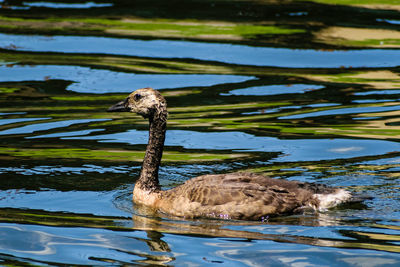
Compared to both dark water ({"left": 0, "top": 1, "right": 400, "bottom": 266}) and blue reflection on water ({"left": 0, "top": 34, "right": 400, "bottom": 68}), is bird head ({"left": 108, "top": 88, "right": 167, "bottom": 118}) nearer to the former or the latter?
dark water ({"left": 0, "top": 1, "right": 400, "bottom": 266})

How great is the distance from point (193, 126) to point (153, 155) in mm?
3717

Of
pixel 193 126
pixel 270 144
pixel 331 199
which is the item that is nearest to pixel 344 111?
pixel 270 144

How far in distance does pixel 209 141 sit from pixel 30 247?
5.73m

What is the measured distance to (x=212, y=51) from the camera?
69.5ft

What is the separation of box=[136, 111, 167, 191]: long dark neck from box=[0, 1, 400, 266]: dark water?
0.46 metres

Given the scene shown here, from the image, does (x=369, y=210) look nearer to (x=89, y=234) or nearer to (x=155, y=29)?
(x=89, y=234)

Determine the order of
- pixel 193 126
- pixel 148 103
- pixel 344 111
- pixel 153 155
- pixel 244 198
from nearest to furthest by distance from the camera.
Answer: pixel 244 198, pixel 148 103, pixel 153 155, pixel 193 126, pixel 344 111

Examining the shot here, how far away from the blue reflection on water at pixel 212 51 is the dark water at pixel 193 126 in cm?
7

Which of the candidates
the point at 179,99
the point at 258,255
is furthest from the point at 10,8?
the point at 258,255

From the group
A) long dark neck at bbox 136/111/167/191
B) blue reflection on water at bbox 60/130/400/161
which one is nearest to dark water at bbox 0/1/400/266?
blue reflection on water at bbox 60/130/400/161

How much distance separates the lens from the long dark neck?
11.6 m

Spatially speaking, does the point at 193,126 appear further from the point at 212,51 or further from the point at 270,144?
the point at 212,51

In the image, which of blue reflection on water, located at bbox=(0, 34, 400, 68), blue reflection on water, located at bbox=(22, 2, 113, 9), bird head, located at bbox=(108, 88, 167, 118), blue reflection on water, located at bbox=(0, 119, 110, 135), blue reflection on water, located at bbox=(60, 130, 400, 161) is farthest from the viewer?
blue reflection on water, located at bbox=(22, 2, 113, 9)

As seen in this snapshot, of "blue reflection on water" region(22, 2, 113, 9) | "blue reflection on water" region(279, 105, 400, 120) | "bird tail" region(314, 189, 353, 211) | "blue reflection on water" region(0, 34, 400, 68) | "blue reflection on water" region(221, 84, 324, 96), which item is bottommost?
"bird tail" region(314, 189, 353, 211)
